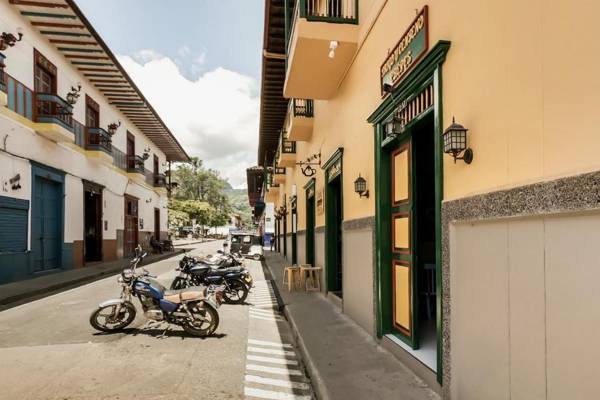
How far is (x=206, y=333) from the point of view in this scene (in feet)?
21.3

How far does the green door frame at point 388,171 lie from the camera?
3855mm

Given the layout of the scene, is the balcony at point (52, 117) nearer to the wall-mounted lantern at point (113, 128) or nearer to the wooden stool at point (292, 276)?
the wall-mounted lantern at point (113, 128)

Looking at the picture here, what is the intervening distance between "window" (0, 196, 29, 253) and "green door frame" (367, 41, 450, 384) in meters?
11.2

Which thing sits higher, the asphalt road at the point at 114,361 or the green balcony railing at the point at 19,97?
the green balcony railing at the point at 19,97

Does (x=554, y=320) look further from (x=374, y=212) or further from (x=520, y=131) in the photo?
(x=374, y=212)

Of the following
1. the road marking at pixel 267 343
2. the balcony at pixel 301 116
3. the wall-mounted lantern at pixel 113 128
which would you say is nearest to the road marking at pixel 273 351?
the road marking at pixel 267 343

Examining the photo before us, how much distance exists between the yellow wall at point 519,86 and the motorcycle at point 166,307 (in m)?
4.37

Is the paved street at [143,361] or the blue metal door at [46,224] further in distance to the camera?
the blue metal door at [46,224]

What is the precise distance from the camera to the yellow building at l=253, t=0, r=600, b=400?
2.24 meters

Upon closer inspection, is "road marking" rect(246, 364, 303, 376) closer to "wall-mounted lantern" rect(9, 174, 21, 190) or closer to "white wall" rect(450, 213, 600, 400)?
"white wall" rect(450, 213, 600, 400)

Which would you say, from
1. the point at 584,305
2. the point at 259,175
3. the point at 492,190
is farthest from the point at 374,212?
the point at 259,175

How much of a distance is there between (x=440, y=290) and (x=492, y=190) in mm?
1168

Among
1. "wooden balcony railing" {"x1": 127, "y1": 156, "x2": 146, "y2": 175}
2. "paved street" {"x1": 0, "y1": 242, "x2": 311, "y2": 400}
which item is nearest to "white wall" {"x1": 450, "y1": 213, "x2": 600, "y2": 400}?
"paved street" {"x1": 0, "y1": 242, "x2": 311, "y2": 400}

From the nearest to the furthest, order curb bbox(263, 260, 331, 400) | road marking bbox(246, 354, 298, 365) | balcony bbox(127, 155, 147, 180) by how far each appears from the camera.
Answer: curb bbox(263, 260, 331, 400) → road marking bbox(246, 354, 298, 365) → balcony bbox(127, 155, 147, 180)
